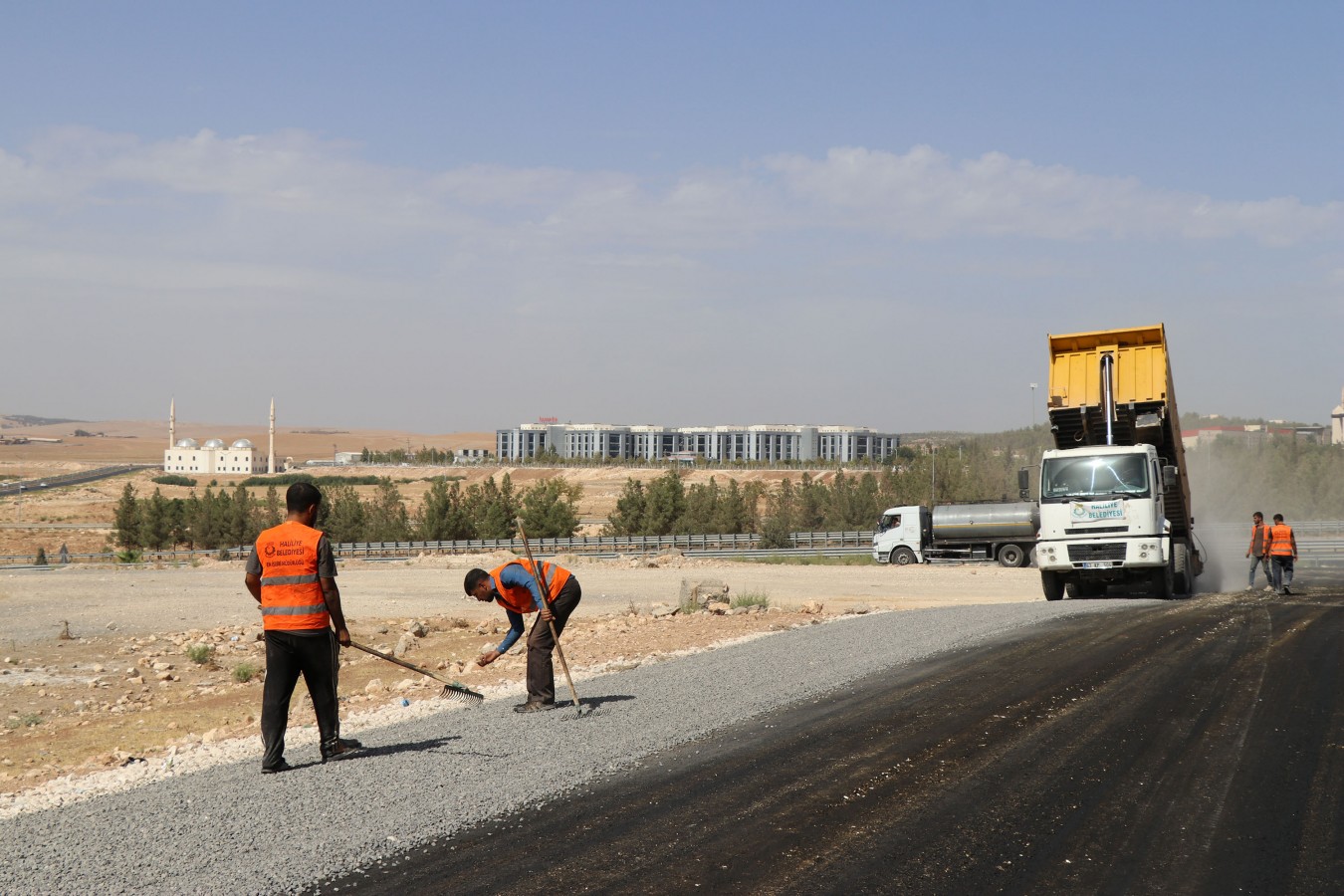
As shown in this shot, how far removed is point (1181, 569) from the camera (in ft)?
73.8

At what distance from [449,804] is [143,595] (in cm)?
3215

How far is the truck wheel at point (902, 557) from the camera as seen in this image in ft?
144

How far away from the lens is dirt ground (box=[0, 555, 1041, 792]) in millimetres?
13898

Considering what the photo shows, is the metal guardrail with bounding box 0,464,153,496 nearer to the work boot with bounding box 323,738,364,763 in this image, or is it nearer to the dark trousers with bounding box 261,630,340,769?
the work boot with bounding box 323,738,364,763

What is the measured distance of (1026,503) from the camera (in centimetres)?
4106

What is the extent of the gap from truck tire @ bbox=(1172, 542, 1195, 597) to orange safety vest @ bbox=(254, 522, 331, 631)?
18347 mm

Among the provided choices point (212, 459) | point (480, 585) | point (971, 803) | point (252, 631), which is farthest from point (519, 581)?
point (212, 459)

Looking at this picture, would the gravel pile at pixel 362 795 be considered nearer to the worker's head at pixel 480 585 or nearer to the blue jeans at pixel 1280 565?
the worker's head at pixel 480 585

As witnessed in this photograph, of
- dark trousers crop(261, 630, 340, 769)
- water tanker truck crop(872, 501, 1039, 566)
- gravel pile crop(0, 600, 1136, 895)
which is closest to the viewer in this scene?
gravel pile crop(0, 600, 1136, 895)

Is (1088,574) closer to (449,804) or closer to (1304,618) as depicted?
(1304,618)

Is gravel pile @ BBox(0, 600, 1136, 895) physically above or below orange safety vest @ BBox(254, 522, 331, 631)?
below

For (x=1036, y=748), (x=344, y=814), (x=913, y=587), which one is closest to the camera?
(x=344, y=814)

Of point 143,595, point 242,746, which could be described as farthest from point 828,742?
point 143,595

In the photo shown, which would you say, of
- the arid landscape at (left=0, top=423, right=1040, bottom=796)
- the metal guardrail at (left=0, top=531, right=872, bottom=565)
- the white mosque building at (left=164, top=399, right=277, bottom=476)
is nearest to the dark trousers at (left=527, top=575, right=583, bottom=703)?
the arid landscape at (left=0, top=423, right=1040, bottom=796)
